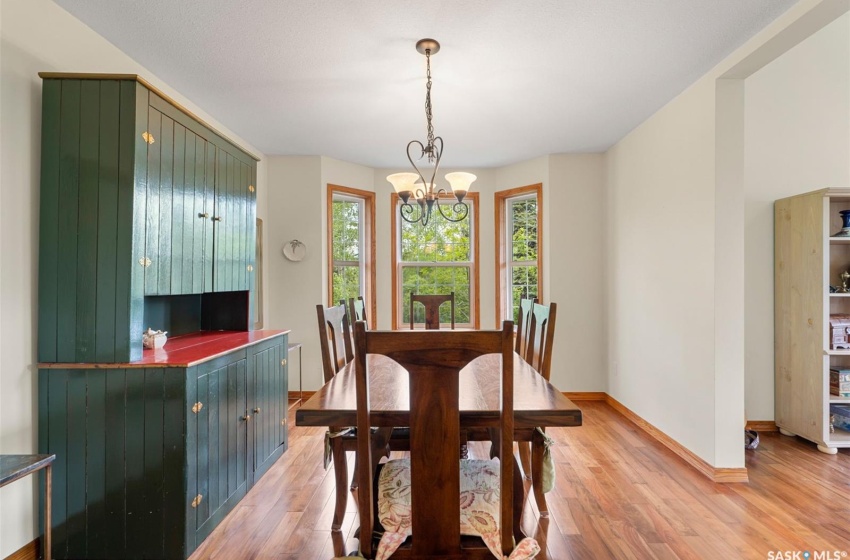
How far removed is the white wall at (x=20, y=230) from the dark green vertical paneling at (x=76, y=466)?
15 cm

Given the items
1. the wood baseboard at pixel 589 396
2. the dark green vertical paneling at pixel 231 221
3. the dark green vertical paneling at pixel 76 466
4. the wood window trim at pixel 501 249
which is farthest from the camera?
the wood window trim at pixel 501 249

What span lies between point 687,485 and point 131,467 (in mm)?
3011

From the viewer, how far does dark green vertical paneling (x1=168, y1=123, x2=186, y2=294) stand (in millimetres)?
2141

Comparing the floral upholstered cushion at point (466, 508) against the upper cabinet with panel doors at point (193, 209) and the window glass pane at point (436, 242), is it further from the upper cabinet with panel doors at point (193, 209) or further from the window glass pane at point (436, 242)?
the window glass pane at point (436, 242)

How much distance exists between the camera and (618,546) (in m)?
1.92

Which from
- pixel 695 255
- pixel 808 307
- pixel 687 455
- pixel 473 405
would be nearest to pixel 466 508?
pixel 473 405

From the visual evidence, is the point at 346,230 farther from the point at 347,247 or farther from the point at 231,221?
the point at 231,221

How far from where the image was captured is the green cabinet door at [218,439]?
6.38 ft

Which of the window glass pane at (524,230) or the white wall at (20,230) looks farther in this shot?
the window glass pane at (524,230)

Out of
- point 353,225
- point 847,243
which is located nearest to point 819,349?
point 847,243

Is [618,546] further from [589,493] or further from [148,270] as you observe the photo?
[148,270]
